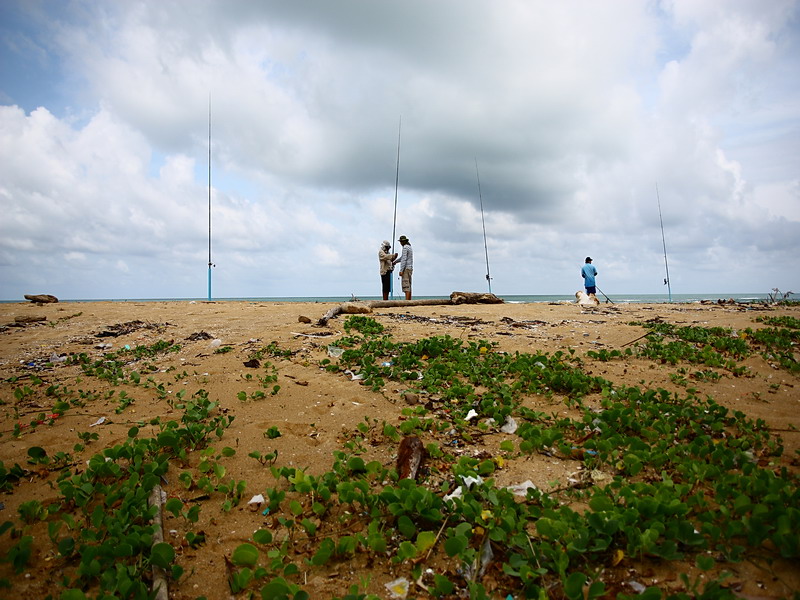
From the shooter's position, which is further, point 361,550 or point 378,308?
point 378,308

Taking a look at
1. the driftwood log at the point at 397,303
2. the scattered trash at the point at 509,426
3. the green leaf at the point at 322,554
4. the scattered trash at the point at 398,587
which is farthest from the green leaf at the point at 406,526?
the driftwood log at the point at 397,303

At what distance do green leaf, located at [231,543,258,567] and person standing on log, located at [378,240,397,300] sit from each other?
1150cm

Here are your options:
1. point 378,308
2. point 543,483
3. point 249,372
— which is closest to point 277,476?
point 543,483

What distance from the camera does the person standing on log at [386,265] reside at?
13377 mm

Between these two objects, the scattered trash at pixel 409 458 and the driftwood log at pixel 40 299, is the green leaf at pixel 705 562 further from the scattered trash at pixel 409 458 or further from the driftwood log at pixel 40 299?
the driftwood log at pixel 40 299

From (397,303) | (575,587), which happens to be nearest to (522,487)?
(575,587)

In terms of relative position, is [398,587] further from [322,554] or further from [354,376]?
[354,376]

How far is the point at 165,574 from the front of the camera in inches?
82.0

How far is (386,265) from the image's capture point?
44.3ft

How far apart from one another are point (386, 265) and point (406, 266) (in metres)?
0.70

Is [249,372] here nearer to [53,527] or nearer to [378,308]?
[53,527]

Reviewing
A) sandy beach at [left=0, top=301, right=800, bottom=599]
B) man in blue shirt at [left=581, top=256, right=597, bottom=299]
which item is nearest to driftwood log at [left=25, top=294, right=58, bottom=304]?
sandy beach at [left=0, top=301, right=800, bottom=599]

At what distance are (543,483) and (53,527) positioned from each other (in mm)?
2922

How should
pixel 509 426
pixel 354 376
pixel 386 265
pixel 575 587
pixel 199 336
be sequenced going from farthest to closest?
1. pixel 386 265
2. pixel 199 336
3. pixel 354 376
4. pixel 509 426
5. pixel 575 587
